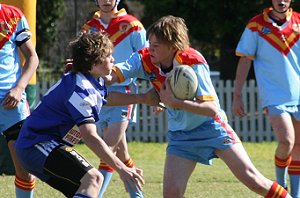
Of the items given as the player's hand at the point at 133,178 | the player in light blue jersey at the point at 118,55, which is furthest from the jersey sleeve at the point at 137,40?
the player's hand at the point at 133,178

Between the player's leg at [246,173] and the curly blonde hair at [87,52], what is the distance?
1.21 metres

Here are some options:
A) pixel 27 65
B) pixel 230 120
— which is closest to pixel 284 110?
pixel 27 65

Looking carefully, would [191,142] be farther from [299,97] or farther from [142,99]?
[299,97]

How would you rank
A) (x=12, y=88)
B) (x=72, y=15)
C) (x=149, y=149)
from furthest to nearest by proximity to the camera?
(x=72, y=15) → (x=149, y=149) → (x=12, y=88)

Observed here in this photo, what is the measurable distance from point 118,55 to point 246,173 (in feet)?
8.38

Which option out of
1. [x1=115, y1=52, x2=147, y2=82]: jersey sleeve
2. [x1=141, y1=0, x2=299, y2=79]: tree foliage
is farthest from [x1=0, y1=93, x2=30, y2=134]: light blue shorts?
[x1=141, y1=0, x2=299, y2=79]: tree foliage

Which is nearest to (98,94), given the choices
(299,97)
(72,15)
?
(299,97)

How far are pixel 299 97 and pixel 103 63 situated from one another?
3.05 metres

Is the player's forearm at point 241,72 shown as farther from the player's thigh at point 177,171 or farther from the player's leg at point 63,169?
the player's leg at point 63,169

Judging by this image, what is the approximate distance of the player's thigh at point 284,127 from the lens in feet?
28.1

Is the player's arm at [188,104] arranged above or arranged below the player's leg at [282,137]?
above

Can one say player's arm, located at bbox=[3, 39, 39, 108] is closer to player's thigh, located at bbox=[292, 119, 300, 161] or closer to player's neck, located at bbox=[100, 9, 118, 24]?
player's neck, located at bbox=[100, 9, 118, 24]

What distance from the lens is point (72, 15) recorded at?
28.5 metres

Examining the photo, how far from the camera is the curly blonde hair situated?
638 centimetres
